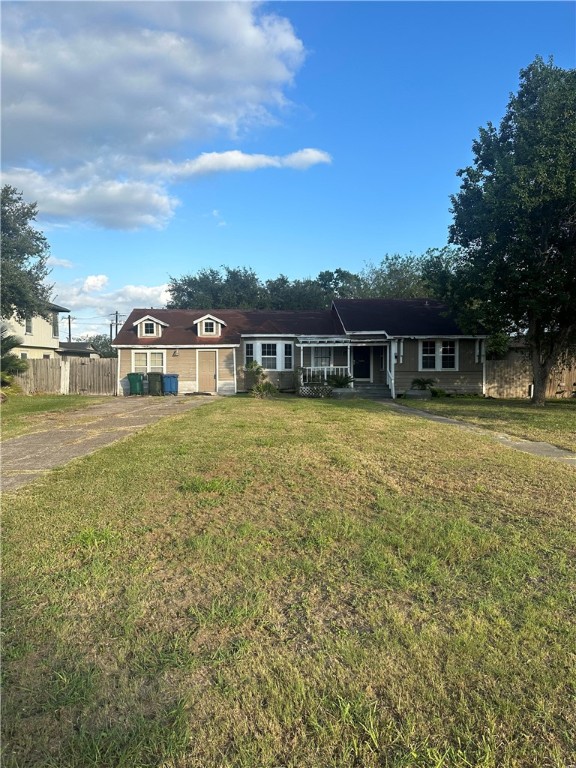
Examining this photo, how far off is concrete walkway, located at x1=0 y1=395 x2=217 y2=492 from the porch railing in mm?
8694

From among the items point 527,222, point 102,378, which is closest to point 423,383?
point 527,222

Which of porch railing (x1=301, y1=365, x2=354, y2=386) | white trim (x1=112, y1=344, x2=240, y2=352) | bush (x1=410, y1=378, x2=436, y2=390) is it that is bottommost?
bush (x1=410, y1=378, x2=436, y2=390)

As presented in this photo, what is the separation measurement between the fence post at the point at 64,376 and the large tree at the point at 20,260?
297 centimetres

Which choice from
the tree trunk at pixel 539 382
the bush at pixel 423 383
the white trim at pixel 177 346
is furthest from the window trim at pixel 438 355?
the white trim at pixel 177 346

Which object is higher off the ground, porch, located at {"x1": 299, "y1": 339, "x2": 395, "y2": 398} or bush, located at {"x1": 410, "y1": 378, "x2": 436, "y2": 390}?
porch, located at {"x1": 299, "y1": 339, "x2": 395, "y2": 398}

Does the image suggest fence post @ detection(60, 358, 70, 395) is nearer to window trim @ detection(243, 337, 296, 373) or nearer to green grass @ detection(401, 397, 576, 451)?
window trim @ detection(243, 337, 296, 373)

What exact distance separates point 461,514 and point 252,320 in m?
23.3

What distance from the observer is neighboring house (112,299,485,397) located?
23.3 m

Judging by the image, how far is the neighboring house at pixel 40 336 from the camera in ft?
102

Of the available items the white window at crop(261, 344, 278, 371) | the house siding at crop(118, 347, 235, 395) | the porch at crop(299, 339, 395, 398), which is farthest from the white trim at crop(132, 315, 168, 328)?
the porch at crop(299, 339, 395, 398)

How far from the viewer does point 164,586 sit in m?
3.25

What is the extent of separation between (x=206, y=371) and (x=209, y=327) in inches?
95.8

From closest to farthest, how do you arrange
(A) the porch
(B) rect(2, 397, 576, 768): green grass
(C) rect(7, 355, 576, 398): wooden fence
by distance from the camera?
1. (B) rect(2, 397, 576, 768): green grass
2. (A) the porch
3. (C) rect(7, 355, 576, 398): wooden fence

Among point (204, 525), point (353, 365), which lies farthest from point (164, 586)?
point (353, 365)
